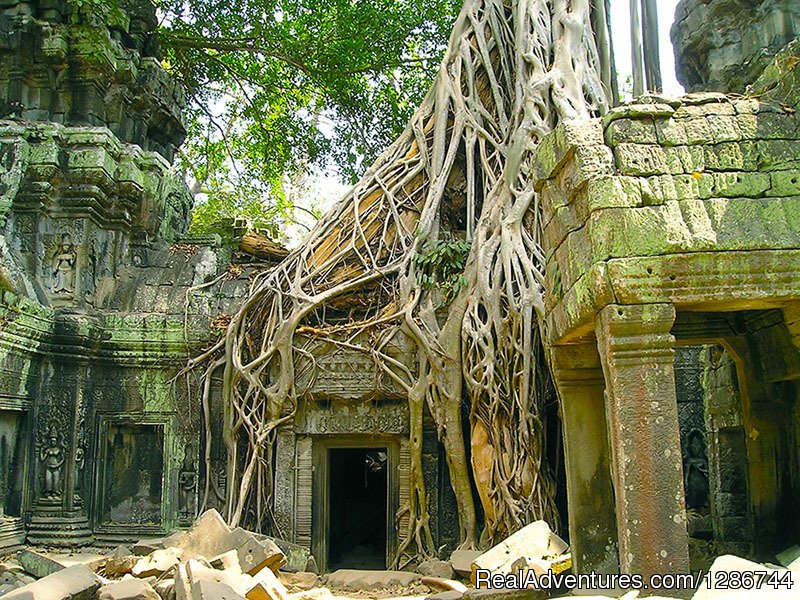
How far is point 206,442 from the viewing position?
756cm

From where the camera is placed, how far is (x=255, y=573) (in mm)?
5039

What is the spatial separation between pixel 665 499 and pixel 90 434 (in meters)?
5.87

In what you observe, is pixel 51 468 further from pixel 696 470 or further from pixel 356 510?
pixel 696 470

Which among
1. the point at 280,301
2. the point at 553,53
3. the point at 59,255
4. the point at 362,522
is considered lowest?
the point at 362,522

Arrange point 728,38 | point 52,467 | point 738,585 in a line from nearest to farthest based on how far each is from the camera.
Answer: point 738,585
point 52,467
point 728,38

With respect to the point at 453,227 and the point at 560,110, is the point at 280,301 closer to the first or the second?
the point at 453,227

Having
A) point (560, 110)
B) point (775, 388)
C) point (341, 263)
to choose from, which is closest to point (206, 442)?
point (341, 263)

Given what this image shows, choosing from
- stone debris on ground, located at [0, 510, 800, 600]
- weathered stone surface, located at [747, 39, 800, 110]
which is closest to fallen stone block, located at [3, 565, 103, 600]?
stone debris on ground, located at [0, 510, 800, 600]

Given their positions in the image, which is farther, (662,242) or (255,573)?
(255,573)

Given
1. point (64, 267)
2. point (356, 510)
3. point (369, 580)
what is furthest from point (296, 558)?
point (64, 267)

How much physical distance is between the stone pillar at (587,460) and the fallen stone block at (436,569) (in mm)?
1618

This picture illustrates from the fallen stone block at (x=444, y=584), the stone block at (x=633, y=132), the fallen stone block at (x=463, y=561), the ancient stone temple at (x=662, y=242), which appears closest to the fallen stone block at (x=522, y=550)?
the fallen stone block at (x=444, y=584)

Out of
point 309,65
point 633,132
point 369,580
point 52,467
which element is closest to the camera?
point 633,132

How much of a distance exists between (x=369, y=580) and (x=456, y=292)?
8.43ft
